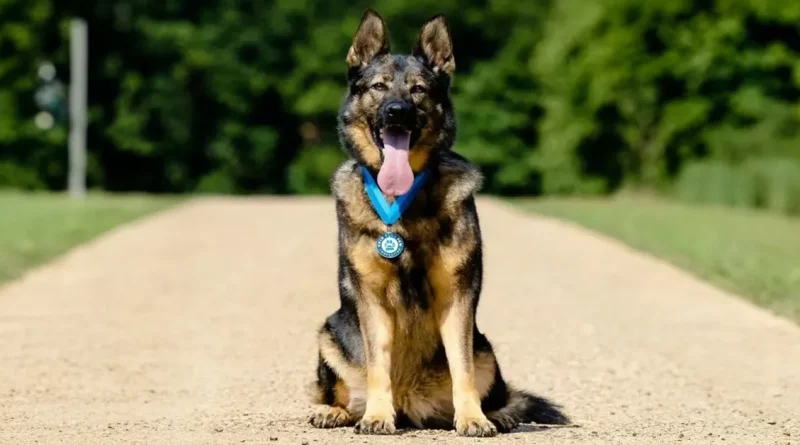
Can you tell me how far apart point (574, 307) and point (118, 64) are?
51281 millimetres

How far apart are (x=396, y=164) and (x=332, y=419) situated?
1272mm

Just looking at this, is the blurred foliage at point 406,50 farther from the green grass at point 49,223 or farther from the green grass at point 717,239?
the green grass at point 49,223

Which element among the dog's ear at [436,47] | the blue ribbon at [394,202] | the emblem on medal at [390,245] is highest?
the dog's ear at [436,47]

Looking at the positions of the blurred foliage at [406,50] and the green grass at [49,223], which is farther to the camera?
the blurred foliage at [406,50]

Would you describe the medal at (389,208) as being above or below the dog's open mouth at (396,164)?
below

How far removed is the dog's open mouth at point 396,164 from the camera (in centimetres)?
688

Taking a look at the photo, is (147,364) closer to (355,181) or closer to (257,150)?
(355,181)

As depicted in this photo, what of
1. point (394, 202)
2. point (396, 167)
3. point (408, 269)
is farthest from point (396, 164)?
point (408, 269)

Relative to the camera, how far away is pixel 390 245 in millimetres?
6750

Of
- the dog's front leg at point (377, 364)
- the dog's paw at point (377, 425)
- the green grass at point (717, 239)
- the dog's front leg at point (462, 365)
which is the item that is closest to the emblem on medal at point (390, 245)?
the dog's front leg at point (377, 364)

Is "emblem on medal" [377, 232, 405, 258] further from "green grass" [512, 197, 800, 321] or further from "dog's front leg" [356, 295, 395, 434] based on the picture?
"green grass" [512, 197, 800, 321]

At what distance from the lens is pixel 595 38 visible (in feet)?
186

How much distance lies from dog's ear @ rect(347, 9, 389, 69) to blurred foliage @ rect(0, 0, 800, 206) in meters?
44.7

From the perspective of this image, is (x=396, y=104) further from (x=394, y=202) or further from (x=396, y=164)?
(x=394, y=202)
